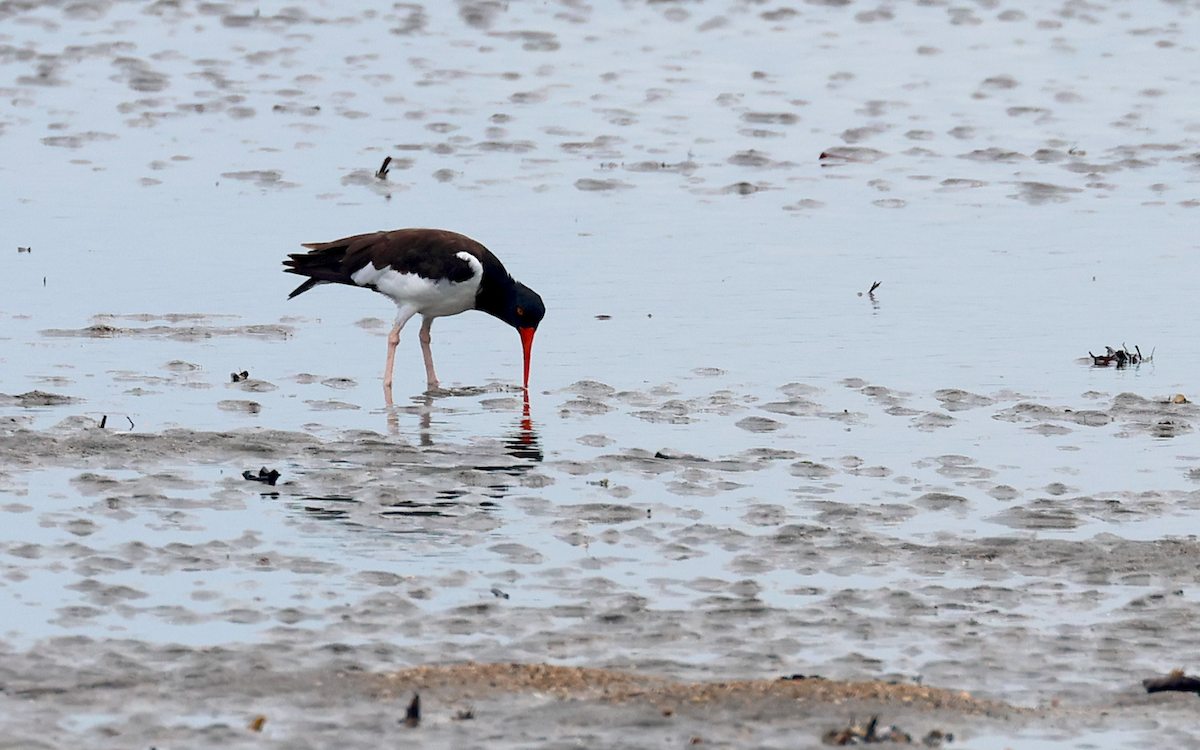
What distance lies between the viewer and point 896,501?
1059 cm

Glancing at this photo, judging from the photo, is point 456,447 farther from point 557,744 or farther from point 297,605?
point 557,744

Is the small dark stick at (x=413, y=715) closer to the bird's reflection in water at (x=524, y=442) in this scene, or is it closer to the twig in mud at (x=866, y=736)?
the twig in mud at (x=866, y=736)

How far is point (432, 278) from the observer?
47.4ft

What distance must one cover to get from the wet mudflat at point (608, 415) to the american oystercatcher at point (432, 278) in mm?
413

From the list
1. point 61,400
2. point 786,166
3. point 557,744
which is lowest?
point 786,166

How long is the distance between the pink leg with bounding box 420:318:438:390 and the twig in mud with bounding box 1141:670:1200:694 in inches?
272

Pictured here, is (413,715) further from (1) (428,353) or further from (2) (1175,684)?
(1) (428,353)

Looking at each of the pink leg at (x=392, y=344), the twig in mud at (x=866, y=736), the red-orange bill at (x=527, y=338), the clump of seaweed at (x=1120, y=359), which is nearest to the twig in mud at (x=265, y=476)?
the pink leg at (x=392, y=344)

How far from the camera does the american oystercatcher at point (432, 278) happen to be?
567 inches

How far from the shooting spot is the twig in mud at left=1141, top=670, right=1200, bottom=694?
762cm

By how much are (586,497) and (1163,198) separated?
463 inches

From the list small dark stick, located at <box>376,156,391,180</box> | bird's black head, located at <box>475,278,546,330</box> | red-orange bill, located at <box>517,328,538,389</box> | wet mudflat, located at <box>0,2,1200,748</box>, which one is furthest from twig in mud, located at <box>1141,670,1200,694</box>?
small dark stick, located at <box>376,156,391,180</box>

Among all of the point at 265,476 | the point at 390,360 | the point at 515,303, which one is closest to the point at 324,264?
the point at 390,360

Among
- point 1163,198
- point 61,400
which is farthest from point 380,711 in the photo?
point 1163,198
